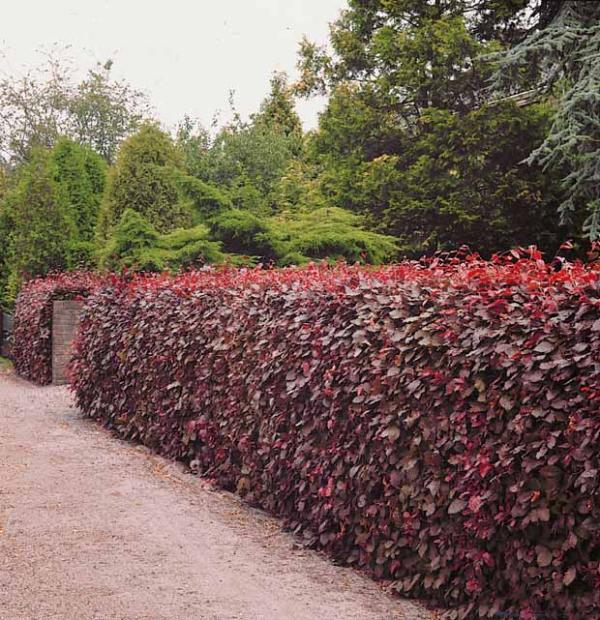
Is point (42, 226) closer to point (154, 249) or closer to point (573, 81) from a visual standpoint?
point (154, 249)

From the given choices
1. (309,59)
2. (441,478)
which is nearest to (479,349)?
(441,478)

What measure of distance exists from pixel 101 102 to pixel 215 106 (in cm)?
505

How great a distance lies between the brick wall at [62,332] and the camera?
16.0 metres

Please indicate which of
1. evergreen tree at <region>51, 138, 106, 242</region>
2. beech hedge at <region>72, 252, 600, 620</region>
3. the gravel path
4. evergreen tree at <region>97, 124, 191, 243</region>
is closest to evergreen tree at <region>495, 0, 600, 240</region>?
evergreen tree at <region>97, 124, 191, 243</region>

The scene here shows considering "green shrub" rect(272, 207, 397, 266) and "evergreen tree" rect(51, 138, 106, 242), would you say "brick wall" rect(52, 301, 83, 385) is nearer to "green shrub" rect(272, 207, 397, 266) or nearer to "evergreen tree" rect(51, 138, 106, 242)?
"green shrub" rect(272, 207, 397, 266)

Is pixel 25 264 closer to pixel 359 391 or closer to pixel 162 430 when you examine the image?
pixel 162 430

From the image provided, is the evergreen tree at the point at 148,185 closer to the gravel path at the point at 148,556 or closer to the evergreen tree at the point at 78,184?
the evergreen tree at the point at 78,184

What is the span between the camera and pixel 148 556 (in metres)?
5.60

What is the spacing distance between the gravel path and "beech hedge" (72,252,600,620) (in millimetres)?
240

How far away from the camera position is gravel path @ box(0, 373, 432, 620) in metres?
4.72

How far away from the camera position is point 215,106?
3462cm

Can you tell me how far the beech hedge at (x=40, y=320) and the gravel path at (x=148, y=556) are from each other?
310 inches

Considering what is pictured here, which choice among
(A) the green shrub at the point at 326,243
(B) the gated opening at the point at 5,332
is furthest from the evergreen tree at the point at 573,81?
(B) the gated opening at the point at 5,332

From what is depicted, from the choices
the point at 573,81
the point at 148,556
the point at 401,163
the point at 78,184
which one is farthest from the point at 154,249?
the point at 148,556
